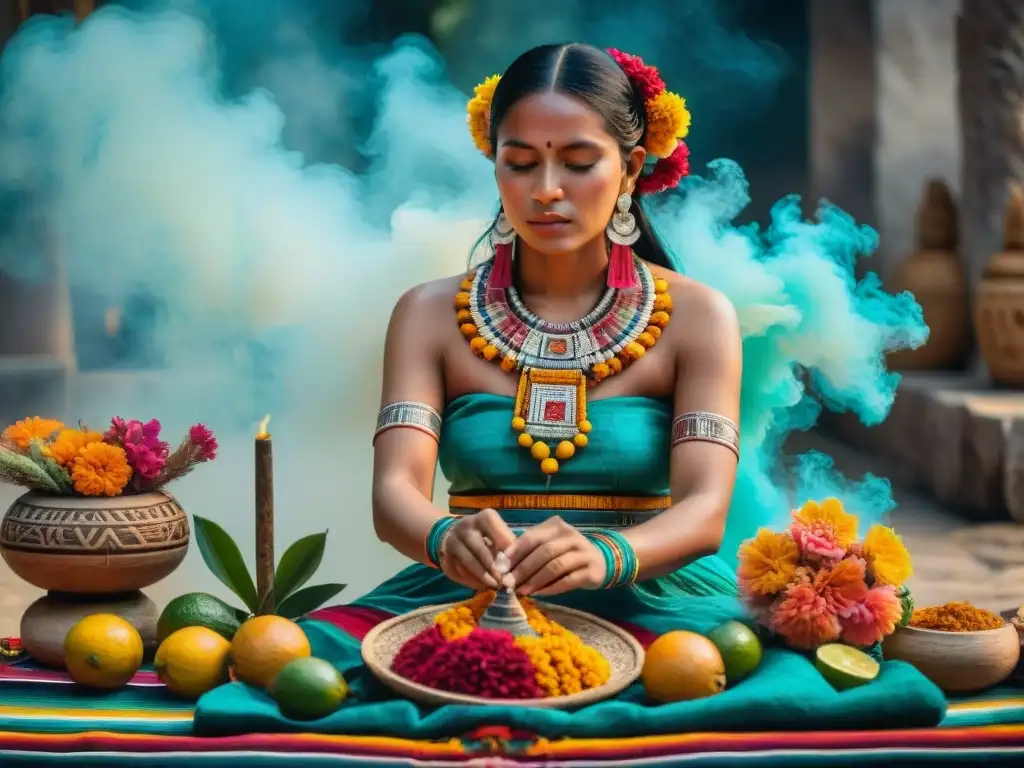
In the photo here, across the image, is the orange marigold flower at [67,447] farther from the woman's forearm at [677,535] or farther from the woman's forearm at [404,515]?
the woman's forearm at [677,535]

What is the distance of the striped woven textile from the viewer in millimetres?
2137

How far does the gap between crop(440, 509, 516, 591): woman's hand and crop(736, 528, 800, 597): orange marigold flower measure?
432mm

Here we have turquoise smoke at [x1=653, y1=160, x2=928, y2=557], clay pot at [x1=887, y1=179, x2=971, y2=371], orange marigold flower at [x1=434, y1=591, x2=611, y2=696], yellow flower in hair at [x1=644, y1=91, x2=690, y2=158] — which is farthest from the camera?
clay pot at [x1=887, y1=179, x2=971, y2=371]

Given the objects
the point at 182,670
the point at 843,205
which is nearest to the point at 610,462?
the point at 182,670

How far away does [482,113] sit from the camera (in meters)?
2.88

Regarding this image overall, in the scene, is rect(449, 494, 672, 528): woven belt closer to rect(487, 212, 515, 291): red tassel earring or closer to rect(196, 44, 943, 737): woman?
rect(196, 44, 943, 737): woman

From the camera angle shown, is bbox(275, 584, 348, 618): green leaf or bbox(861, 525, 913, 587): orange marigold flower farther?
bbox(275, 584, 348, 618): green leaf

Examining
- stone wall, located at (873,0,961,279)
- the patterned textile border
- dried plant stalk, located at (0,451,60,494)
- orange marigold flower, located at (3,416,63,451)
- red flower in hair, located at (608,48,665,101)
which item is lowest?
the patterned textile border

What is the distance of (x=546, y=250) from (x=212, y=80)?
11.7 feet

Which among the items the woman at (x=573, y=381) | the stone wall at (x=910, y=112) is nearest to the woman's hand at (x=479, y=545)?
the woman at (x=573, y=381)

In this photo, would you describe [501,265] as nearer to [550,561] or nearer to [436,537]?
[436,537]

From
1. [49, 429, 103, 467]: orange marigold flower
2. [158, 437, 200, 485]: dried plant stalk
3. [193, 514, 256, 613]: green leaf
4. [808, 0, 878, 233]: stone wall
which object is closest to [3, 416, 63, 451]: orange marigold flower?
[49, 429, 103, 467]: orange marigold flower

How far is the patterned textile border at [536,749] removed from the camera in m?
2.13

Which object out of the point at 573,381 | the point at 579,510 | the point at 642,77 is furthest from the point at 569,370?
the point at 642,77
